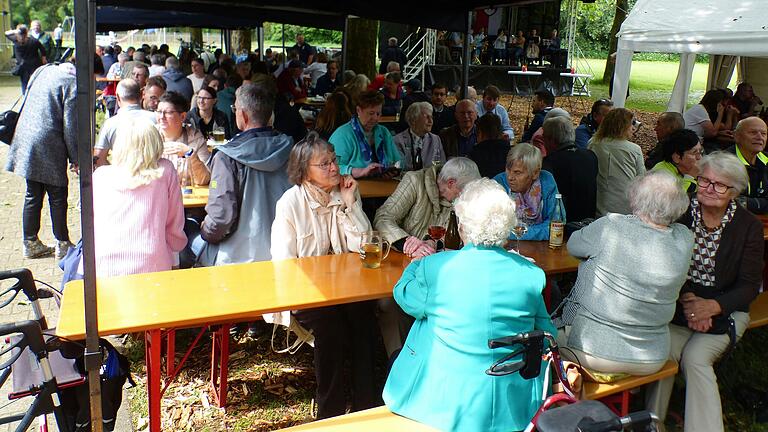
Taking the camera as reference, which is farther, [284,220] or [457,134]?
[457,134]

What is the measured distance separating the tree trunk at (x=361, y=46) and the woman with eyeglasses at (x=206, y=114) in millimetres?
5366

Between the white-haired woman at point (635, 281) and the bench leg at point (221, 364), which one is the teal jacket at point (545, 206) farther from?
the bench leg at point (221, 364)

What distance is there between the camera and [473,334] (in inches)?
85.3

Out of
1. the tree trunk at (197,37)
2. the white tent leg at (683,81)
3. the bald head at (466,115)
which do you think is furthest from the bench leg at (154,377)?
the tree trunk at (197,37)

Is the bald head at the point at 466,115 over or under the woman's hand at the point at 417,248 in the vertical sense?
over

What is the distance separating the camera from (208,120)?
6.20m

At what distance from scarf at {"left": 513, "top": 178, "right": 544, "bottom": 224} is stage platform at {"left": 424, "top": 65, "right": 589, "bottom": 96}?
16946 mm

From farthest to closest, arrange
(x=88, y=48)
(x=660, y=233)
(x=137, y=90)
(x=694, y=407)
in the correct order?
(x=137, y=90) < (x=694, y=407) < (x=660, y=233) < (x=88, y=48)

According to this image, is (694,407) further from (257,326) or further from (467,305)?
(257,326)

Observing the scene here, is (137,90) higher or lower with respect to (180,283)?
higher

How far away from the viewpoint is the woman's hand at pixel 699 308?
3146mm

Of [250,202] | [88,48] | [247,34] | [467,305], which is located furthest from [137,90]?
[247,34]

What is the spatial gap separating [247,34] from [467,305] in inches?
848

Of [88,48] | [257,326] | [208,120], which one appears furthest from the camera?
[208,120]
